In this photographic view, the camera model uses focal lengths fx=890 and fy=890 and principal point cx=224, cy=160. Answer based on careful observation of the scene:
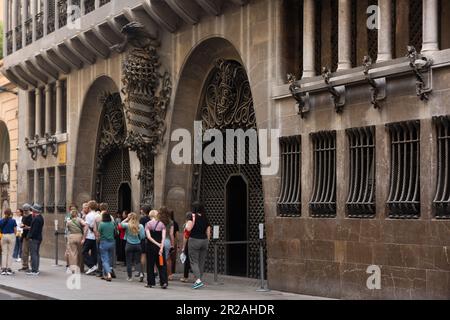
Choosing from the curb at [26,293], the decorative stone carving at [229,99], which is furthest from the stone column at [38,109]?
the curb at [26,293]

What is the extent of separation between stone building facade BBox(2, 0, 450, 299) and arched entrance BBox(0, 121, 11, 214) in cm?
1279

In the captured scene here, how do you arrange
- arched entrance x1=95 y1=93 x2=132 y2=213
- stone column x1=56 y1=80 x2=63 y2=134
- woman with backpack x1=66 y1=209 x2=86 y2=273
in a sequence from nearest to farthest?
1. woman with backpack x1=66 y1=209 x2=86 y2=273
2. arched entrance x1=95 y1=93 x2=132 y2=213
3. stone column x1=56 y1=80 x2=63 y2=134

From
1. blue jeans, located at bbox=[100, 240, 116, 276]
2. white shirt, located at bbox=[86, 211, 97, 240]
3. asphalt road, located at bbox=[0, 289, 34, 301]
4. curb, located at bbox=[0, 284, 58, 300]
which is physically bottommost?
asphalt road, located at bbox=[0, 289, 34, 301]

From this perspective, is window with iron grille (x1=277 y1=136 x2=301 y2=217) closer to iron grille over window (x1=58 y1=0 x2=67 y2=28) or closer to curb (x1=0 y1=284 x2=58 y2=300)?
curb (x1=0 y1=284 x2=58 y2=300)

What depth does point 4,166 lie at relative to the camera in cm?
4203

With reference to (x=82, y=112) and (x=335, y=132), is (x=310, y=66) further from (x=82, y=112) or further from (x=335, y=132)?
(x=82, y=112)

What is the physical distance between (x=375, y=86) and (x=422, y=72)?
116 centimetres

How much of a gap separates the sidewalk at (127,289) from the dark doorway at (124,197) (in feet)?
17.7

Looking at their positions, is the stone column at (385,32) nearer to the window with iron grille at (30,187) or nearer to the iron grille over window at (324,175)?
the iron grille over window at (324,175)

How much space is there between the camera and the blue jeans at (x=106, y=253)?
21.3m

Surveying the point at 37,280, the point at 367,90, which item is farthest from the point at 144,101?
the point at 367,90

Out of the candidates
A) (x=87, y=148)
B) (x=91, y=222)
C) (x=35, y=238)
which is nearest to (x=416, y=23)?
(x=91, y=222)

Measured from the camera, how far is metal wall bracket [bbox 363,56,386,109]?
51.7 feet

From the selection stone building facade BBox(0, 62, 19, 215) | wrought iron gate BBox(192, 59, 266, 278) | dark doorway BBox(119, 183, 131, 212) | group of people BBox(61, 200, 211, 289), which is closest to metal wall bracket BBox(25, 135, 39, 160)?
stone building facade BBox(0, 62, 19, 215)
